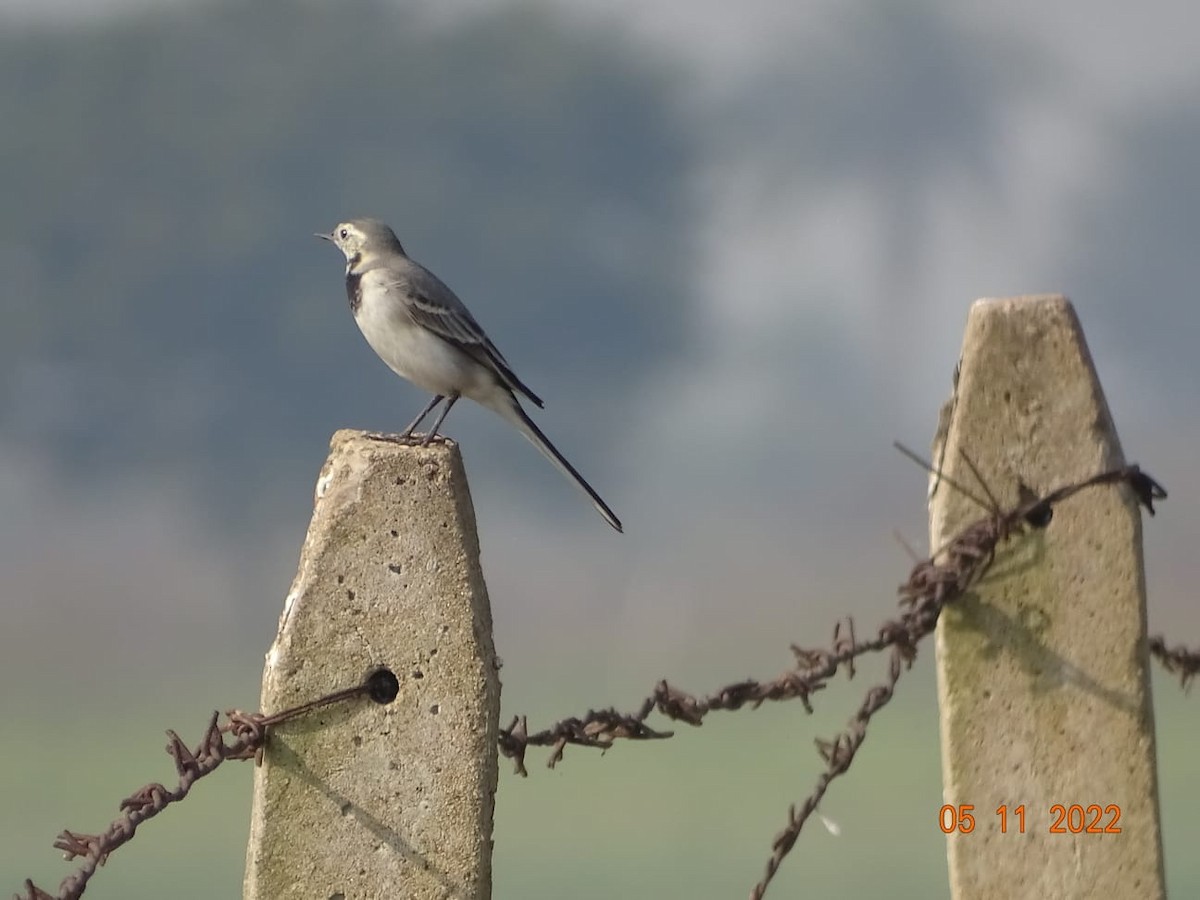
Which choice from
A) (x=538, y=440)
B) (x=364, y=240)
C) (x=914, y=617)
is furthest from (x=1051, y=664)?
(x=364, y=240)

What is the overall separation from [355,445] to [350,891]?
32.1 inches

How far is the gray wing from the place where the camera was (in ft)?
21.7

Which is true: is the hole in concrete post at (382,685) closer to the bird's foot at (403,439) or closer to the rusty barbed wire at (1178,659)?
the bird's foot at (403,439)

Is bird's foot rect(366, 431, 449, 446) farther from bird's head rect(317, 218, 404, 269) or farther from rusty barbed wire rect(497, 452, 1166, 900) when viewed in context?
bird's head rect(317, 218, 404, 269)

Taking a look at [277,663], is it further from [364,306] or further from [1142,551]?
[364,306]

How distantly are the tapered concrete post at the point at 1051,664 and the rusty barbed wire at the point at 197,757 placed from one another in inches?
42.2

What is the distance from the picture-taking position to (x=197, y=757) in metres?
2.66

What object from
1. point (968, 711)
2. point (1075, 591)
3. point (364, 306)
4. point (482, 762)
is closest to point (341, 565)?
point (482, 762)

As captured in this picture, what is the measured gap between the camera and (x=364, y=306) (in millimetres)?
6867

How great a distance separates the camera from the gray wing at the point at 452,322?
6.62 m

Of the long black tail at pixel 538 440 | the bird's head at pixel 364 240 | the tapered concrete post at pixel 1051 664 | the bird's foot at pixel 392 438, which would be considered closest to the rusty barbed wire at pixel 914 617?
the tapered concrete post at pixel 1051 664

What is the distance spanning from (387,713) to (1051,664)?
122cm

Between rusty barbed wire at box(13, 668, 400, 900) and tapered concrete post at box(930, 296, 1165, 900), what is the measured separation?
3.51 ft
